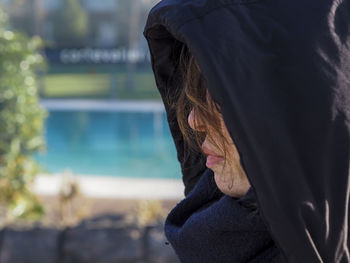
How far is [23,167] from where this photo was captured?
4902mm

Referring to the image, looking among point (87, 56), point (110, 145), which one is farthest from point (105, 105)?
point (87, 56)

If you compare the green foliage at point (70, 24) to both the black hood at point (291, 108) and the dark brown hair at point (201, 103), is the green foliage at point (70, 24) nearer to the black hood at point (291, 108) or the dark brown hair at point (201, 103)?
the dark brown hair at point (201, 103)

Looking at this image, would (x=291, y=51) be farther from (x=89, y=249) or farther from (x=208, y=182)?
(x=89, y=249)

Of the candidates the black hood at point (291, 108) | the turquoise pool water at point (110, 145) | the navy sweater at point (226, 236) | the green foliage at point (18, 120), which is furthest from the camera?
the turquoise pool water at point (110, 145)

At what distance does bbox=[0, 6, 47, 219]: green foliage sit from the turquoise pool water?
14.9 feet

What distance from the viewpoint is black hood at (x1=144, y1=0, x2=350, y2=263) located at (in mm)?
731

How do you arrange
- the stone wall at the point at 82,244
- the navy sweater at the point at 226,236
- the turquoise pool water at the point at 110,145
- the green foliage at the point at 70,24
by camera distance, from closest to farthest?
the navy sweater at the point at 226,236 < the stone wall at the point at 82,244 < the turquoise pool water at the point at 110,145 < the green foliage at the point at 70,24

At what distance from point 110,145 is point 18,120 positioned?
717cm

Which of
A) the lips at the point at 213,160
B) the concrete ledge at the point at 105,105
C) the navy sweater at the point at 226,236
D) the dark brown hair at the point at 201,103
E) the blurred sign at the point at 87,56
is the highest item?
the dark brown hair at the point at 201,103

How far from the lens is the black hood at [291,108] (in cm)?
73

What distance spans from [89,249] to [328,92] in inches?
87.8

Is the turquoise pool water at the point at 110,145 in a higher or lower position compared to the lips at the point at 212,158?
lower

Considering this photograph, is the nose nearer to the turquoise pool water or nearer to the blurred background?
the blurred background

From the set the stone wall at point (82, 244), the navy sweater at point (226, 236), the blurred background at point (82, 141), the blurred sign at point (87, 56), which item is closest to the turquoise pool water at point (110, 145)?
the blurred background at point (82, 141)
